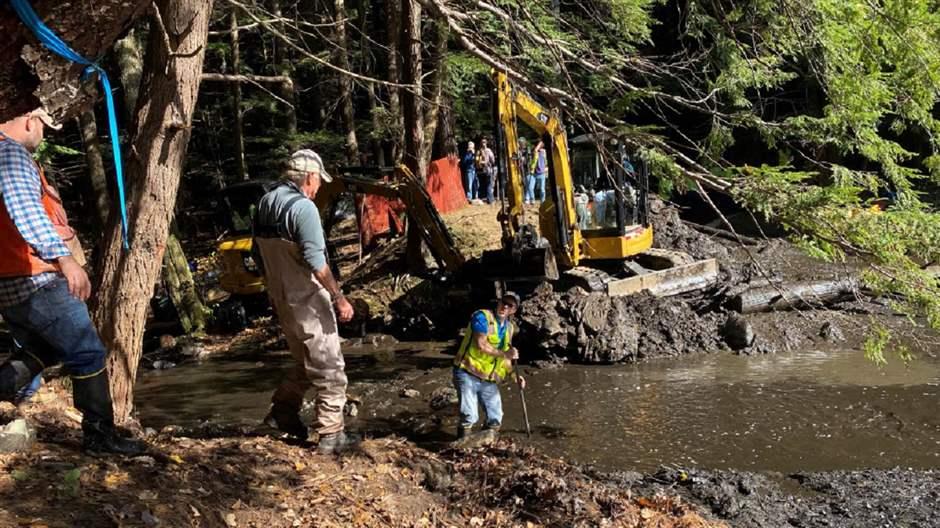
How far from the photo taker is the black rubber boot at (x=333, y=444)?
15.8 feet

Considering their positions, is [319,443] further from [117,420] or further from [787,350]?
[787,350]

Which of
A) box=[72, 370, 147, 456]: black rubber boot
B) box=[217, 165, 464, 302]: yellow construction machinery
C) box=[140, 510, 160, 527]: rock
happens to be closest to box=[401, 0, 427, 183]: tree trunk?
box=[217, 165, 464, 302]: yellow construction machinery

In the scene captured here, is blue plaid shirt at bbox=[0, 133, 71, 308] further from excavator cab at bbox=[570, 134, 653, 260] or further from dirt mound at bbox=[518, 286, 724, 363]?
excavator cab at bbox=[570, 134, 653, 260]

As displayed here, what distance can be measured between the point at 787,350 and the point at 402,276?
7205 mm

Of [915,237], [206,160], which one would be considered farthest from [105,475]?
[206,160]

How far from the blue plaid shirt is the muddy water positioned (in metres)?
4.54

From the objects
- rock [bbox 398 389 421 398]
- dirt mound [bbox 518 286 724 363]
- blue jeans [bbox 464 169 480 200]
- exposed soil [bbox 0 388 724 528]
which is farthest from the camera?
blue jeans [bbox 464 169 480 200]

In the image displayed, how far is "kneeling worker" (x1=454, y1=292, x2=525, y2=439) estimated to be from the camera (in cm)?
671

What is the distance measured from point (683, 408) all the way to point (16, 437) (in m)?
6.51

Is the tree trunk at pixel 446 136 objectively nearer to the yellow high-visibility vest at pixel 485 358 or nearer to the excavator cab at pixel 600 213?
the excavator cab at pixel 600 213

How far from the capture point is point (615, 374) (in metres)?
10.1

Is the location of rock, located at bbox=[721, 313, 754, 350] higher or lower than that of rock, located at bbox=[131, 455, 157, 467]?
lower

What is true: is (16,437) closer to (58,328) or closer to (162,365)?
(58,328)

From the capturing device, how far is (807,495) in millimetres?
5820
